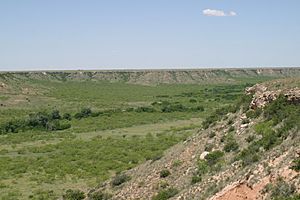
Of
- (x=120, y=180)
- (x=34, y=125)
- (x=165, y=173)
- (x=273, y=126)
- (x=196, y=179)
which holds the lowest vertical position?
(x=34, y=125)

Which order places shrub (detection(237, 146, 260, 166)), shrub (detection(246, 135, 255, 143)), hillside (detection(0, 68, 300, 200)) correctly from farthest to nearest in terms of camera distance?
shrub (detection(246, 135, 255, 143)), shrub (detection(237, 146, 260, 166)), hillside (detection(0, 68, 300, 200))

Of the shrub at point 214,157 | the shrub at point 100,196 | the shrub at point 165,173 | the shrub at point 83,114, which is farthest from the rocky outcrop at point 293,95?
the shrub at point 83,114

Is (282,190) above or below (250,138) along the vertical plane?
below

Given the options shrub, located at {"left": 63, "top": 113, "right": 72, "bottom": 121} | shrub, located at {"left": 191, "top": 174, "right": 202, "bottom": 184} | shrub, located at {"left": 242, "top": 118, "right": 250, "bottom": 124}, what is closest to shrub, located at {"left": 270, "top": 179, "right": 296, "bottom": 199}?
shrub, located at {"left": 191, "top": 174, "right": 202, "bottom": 184}

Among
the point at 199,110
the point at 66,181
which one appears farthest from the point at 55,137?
the point at 199,110

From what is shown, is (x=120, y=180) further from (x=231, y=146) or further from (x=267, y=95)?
(x=267, y=95)

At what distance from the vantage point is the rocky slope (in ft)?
58.0

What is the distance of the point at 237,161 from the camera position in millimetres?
22156

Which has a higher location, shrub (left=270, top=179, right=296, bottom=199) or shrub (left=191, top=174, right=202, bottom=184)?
shrub (left=270, top=179, right=296, bottom=199)

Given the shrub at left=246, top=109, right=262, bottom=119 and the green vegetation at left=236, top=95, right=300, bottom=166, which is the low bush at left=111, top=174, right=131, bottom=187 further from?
the green vegetation at left=236, top=95, right=300, bottom=166

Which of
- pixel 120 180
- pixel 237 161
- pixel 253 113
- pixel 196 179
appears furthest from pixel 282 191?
pixel 120 180

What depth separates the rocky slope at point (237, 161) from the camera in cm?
1767

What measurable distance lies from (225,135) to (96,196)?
8440mm

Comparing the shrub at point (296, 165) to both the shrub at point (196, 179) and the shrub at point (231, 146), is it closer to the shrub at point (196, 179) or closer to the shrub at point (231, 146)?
the shrub at point (196, 179)
